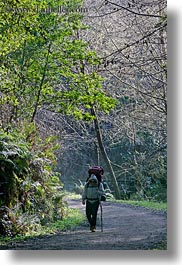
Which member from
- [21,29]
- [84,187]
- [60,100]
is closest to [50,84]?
→ [60,100]

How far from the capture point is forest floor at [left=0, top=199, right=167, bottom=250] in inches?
151

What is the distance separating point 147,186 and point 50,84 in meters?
1.14

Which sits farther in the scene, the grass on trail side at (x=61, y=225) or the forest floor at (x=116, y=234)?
the grass on trail side at (x=61, y=225)

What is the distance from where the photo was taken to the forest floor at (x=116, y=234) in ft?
12.6

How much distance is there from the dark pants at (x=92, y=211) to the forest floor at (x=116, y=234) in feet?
0.13

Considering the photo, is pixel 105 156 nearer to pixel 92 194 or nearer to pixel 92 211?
pixel 92 194

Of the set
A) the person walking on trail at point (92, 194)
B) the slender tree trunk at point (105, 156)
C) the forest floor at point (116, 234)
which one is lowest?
the forest floor at point (116, 234)

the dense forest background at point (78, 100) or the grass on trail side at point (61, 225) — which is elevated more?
the dense forest background at point (78, 100)

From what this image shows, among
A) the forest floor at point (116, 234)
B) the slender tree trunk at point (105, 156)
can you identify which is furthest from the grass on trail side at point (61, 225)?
the slender tree trunk at point (105, 156)

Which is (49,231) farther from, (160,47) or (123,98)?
(160,47)

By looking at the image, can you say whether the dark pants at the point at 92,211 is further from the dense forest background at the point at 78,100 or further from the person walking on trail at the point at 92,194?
the dense forest background at the point at 78,100

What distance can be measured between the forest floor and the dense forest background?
0.47 feet

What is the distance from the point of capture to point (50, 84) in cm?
430

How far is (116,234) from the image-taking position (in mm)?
3922
